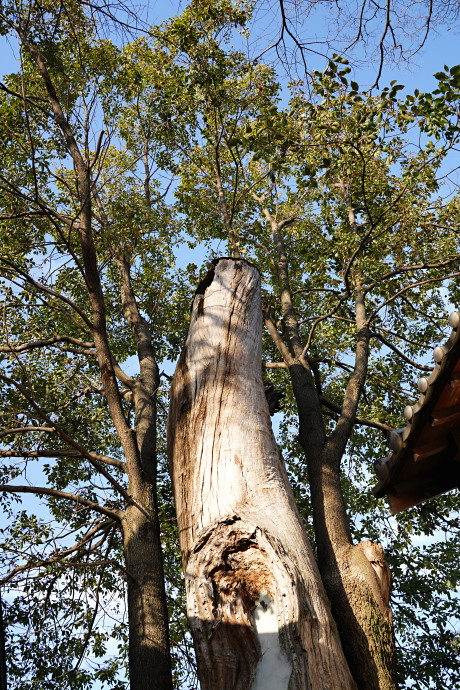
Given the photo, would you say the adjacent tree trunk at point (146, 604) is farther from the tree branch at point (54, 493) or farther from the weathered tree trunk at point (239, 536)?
the weathered tree trunk at point (239, 536)

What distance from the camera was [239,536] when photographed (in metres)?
2.58

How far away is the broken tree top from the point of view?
3744 millimetres

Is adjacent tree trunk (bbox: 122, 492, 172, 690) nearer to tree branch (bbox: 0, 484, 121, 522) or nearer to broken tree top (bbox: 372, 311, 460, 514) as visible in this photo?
tree branch (bbox: 0, 484, 121, 522)

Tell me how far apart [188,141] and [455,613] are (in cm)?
857

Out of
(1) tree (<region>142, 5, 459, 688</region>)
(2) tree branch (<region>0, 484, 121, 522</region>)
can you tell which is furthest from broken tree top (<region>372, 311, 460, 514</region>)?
(2) tree branch (<region>0, 484, 121, 522</region>)

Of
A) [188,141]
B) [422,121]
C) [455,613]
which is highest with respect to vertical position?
[188,141]

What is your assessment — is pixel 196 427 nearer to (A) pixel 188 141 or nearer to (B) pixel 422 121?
(B) pixel 422 121

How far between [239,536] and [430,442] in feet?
7.89

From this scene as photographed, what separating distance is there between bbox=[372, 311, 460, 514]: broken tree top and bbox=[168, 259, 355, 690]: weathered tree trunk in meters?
1.26

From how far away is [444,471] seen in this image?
4766 millimetres

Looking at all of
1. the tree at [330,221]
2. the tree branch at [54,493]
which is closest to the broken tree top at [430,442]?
the tree at [330,221]

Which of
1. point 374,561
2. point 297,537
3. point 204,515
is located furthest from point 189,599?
point 374,561

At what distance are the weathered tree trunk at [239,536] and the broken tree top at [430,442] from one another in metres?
1.26

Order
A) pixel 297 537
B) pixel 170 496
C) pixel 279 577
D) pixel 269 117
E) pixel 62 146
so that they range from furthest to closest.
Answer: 1. pixel 62 146
2. pixel 170 496
3. pixel 269 117
4. pixel 297 537
5. pixel 279 577
